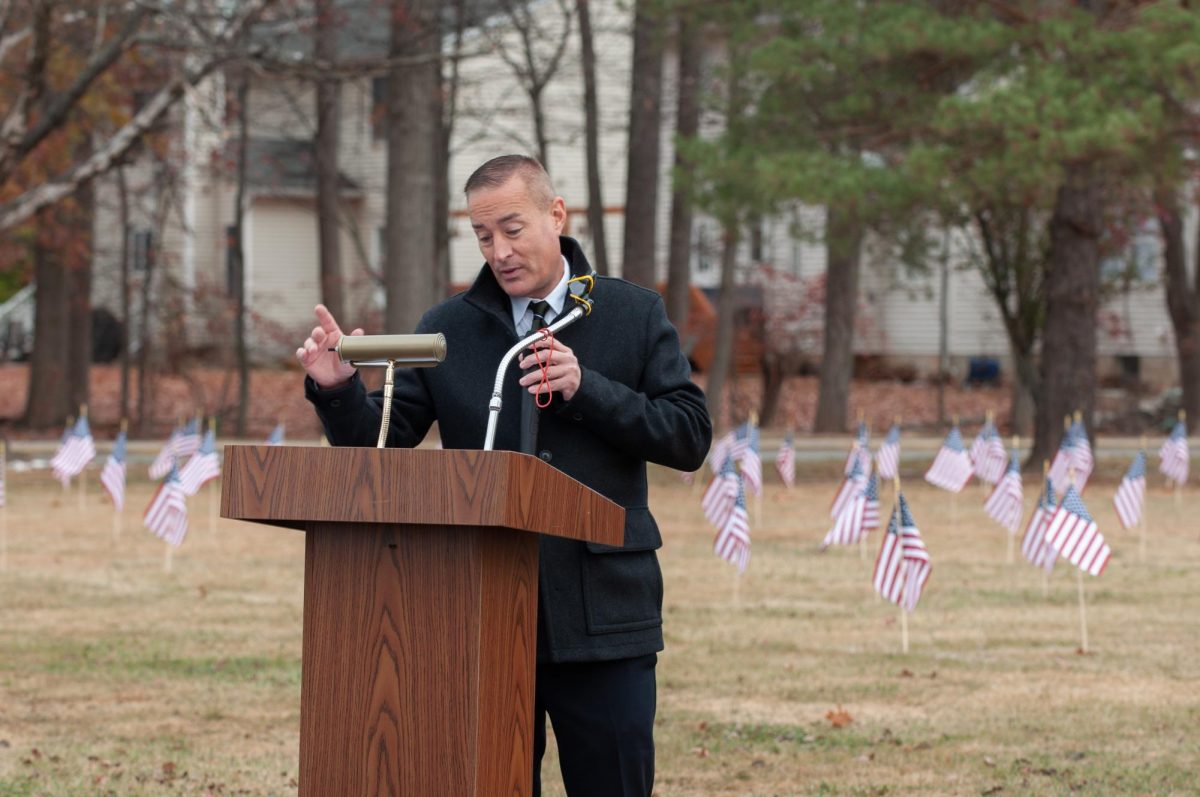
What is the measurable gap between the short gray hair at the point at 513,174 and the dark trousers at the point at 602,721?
1.06 meters

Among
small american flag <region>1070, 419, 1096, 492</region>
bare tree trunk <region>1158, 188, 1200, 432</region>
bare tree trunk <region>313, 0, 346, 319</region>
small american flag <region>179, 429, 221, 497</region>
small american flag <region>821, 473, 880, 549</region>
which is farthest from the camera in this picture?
bare tree trunk <region>1158, 188, 1200, 432</region>

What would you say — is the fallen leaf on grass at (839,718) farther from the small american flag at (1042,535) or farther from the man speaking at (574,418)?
the man speaking at (574,418)

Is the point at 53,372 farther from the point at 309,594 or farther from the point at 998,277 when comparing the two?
A: the point at 309,594

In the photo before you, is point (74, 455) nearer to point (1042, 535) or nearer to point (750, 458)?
point (750, 458)

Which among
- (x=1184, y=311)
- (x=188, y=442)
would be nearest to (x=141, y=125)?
(x=188, y=442)

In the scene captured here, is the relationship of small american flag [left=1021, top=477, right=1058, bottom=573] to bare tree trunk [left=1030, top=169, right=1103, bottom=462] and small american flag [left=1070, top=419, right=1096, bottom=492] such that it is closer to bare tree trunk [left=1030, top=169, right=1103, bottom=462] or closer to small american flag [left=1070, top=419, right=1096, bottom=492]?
small american flag [left=1070, top=419, right=1096, bottom=492]

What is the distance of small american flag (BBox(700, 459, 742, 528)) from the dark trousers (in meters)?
9.93

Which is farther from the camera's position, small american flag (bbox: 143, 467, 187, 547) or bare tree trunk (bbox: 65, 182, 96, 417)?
bare tree trunk (bbox: 65, 182, 96, 417)

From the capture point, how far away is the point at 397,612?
3695mm

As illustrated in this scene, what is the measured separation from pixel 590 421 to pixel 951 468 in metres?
16.0

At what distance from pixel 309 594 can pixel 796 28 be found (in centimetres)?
2175

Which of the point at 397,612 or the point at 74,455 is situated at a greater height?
the point at 397,612

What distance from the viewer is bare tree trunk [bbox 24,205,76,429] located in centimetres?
3278

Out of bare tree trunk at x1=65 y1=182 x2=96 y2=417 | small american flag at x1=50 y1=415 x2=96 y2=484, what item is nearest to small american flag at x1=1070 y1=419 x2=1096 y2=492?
small american flag at x1=50 y1=415 x2=96 y2=484
